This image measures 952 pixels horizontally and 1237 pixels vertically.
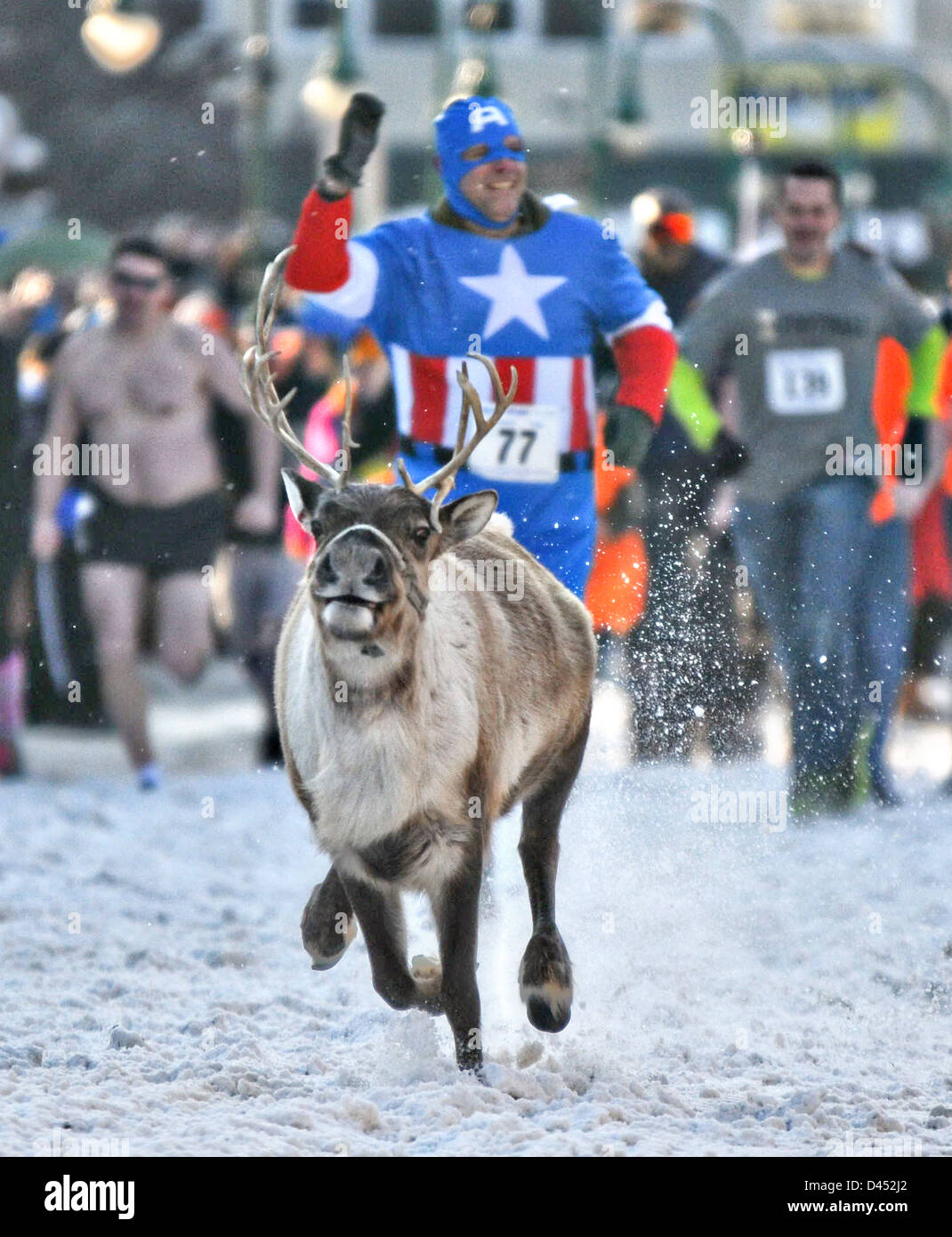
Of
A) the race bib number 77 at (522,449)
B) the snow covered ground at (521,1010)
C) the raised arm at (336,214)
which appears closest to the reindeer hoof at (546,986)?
the snow covered ground at (521,1010)

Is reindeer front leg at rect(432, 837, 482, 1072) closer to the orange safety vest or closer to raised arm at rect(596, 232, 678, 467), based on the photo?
raised arm at rect(596, 232, 678, 467)

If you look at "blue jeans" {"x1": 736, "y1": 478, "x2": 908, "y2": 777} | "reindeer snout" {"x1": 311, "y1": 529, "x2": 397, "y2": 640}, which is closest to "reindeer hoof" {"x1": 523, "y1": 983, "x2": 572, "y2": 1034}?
"reindeer snout" {"x1": 311, "y1": 529, "x2": 397, "y2": 640}

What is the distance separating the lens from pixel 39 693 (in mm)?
12023

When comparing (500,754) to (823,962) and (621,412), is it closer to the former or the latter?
(621,412)

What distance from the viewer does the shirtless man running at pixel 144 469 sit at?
10297mm

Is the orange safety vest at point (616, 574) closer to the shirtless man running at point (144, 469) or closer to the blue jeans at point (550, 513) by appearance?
the blue jeans at point (550, 513)

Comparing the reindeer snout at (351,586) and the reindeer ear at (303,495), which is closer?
the reindeer snout at (351,586)

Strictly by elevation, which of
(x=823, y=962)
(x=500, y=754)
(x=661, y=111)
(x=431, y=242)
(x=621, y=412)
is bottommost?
(x=823, y=962)

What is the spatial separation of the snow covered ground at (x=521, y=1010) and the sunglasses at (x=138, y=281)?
247 centimetres

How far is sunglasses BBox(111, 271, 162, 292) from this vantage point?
10266 millimetres
